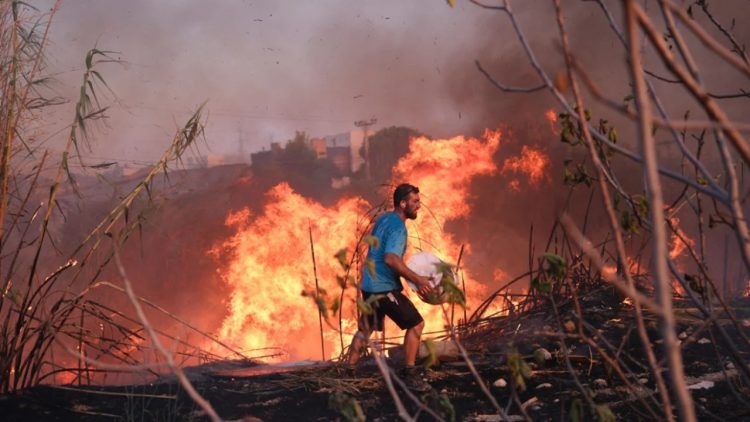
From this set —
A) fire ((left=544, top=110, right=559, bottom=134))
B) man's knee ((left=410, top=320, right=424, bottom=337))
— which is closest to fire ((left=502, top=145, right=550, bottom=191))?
fire ((left=544, top=110, right=559, bottom=134))

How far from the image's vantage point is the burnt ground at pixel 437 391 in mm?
4465

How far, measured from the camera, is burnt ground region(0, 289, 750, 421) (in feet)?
14.6

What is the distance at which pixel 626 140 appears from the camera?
22.1 meters

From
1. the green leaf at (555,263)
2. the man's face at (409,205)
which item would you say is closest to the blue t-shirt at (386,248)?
the man's face at (409,205)

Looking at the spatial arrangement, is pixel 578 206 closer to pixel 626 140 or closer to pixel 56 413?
pixel 626 140

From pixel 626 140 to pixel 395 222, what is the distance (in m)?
18.2

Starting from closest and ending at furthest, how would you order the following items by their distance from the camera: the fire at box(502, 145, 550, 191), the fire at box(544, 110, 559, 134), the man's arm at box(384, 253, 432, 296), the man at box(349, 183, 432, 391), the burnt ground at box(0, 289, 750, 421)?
the burnt ground at box(0, 289, 750, 421) < the man's arm at box(384, 253, 432, 296) < the man at box(349, 183, 432, 391) < the fire at box(544, 110, 559, 134) < the fire at box(502, 145, 550, 191)

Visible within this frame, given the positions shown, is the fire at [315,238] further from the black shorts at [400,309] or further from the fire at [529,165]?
the black shorts at [400,309]

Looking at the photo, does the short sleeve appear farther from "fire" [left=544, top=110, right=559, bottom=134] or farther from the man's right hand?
"fire" [left=544, top=110, right=559, bottom=134]

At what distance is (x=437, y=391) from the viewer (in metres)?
5.19

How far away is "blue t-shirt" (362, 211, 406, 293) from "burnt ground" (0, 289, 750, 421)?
687 millimetres

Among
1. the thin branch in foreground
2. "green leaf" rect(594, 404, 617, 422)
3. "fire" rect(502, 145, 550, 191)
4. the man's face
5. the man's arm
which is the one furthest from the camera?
"fire" rect(502, 145, 550, 191)

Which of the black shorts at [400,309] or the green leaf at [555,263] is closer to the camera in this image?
the green leaf at [555,263]

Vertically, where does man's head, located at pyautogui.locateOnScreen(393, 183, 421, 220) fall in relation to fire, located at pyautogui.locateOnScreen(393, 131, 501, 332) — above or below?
below
